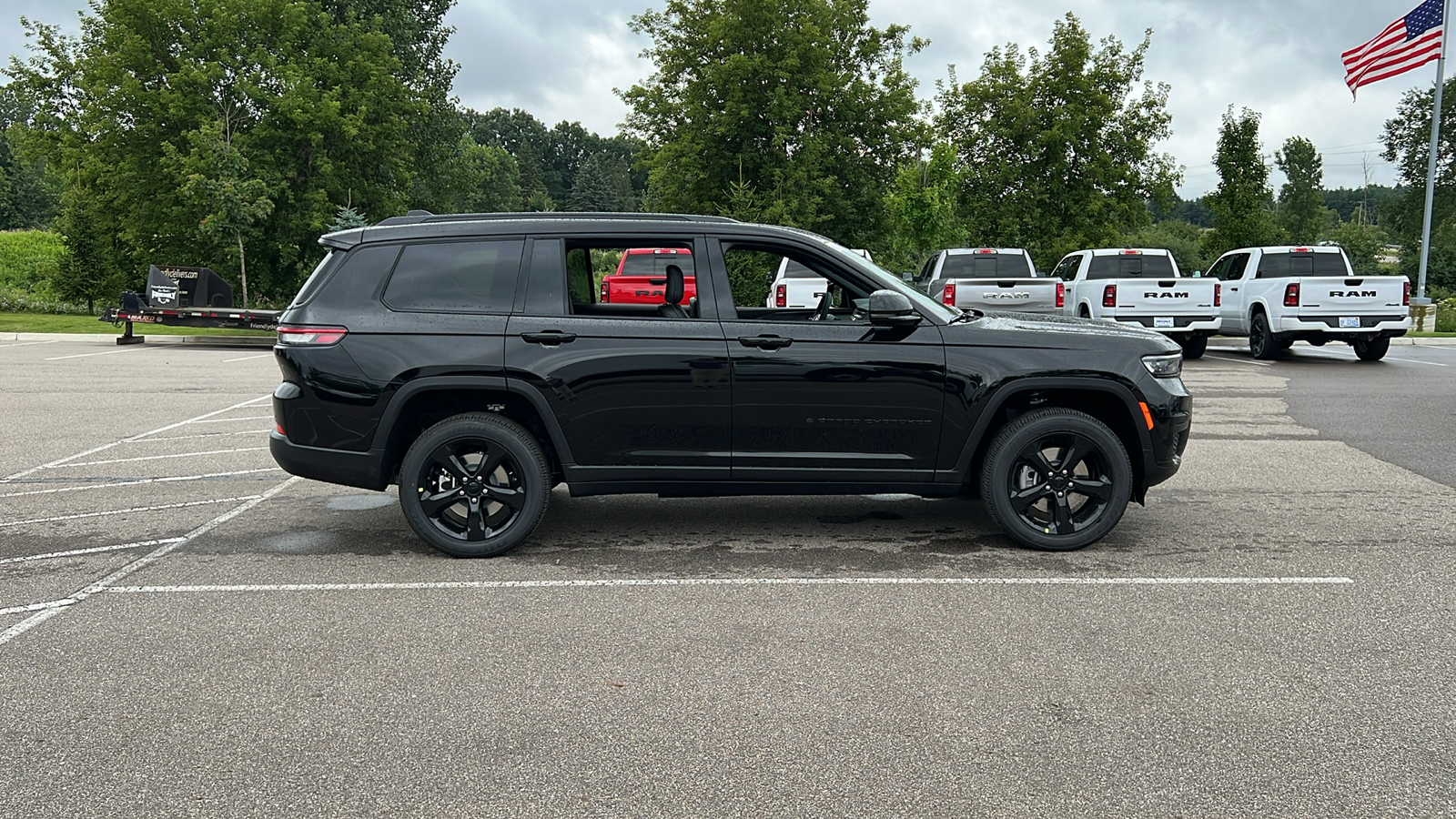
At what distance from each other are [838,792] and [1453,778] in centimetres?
190

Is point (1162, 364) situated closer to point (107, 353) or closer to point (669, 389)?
point (669, 389)

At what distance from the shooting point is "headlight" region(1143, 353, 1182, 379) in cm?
612

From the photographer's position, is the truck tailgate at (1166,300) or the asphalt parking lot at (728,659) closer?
the asphalt parking lot at (728,659)

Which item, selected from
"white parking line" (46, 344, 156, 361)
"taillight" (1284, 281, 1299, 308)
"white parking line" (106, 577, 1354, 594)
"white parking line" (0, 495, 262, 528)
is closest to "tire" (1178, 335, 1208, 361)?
"taillight" (1284, 281, 1299, 308)

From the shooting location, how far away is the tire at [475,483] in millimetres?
6012

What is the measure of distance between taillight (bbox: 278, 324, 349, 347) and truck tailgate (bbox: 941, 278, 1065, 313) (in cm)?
1220

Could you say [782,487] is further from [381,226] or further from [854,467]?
[381,226]

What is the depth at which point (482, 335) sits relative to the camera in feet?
19.8

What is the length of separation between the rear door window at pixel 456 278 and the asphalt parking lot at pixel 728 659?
4.63ft

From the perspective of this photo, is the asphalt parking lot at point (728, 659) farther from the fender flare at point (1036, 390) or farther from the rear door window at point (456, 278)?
the rear door window at point (456, 278)

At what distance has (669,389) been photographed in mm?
6004

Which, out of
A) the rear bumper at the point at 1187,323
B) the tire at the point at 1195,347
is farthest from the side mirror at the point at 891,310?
the tire at the point at 1195,347

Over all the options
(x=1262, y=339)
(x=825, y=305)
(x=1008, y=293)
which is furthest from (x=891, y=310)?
(x=1262, y=339)

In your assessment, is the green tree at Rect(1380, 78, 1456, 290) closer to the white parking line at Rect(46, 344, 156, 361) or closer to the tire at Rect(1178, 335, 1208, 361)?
the tire at Rect(1178, 335, 1208, 361)
